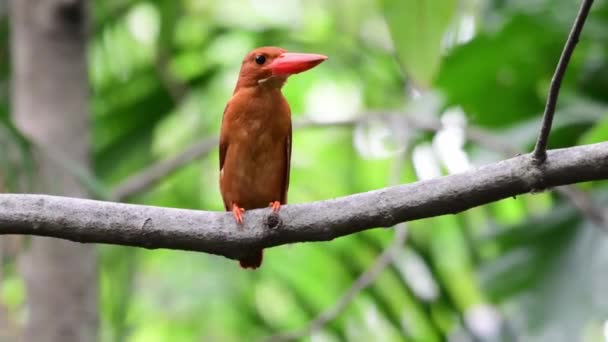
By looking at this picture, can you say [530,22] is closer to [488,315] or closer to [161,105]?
[488,315]

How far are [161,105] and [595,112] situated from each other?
2.05 meters

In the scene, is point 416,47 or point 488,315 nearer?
point 416,47

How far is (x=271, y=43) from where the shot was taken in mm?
4703

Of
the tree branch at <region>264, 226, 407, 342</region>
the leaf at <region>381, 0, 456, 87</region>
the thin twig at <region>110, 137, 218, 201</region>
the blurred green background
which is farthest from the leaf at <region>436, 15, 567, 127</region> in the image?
the leaf at <region>381, 0, 456, 87</region>

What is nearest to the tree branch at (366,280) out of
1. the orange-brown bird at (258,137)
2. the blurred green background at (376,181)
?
the blurred green background at (376,181)

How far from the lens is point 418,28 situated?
2.32m

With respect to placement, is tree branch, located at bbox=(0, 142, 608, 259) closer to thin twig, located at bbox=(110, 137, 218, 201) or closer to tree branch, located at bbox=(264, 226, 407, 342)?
tree branch, located at bbox=(264, 226, 407, 342)

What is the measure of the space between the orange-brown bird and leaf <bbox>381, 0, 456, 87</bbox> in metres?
1.05

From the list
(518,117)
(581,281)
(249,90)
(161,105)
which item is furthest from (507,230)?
(161,105)

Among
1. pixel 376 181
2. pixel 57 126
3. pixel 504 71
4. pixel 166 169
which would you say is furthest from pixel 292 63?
pixel 376 181

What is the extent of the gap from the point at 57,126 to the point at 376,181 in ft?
5.48

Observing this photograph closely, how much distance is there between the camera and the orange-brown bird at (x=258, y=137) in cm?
339

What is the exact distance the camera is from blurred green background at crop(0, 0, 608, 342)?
4.09 m

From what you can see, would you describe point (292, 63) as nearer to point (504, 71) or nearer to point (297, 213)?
point (297, 213)
